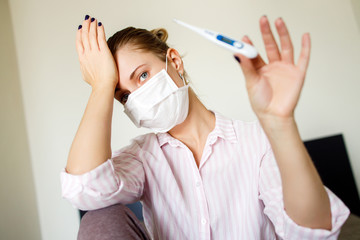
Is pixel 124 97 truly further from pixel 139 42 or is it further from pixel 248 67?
pixel 248 67

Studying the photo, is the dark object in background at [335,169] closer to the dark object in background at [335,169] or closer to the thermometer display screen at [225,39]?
the dark object in background at [335,169]

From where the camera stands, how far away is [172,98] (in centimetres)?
83

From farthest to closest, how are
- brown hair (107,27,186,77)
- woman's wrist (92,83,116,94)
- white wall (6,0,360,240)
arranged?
white wall (6,0,360,240)
brown hair (107,27,186,77)
woman's wrist (92,83,116,94)

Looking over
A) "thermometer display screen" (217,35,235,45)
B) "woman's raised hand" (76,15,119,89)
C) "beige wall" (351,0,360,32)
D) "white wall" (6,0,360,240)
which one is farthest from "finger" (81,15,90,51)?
"beige wall" (351,0,360,32)

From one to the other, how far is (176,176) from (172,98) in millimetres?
273

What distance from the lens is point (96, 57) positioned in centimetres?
79

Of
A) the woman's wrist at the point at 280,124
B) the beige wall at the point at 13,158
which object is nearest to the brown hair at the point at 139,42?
the woman's wrist at the point at 280,124

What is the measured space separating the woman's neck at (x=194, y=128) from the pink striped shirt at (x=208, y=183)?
0.13 feet

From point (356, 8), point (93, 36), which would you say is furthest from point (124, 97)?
point (356, 8)

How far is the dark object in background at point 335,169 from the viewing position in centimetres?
191

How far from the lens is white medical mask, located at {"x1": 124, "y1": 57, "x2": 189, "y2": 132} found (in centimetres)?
81

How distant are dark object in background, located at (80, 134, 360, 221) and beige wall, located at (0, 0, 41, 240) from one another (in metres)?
1.97

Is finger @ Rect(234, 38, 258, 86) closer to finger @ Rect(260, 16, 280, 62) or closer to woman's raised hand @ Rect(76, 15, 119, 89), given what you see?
finger @ Rect(260, 16, 280, 62)

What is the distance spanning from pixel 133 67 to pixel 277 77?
0.47 m
